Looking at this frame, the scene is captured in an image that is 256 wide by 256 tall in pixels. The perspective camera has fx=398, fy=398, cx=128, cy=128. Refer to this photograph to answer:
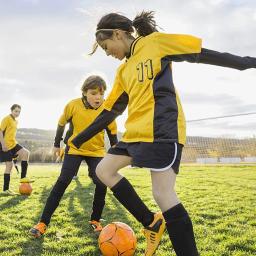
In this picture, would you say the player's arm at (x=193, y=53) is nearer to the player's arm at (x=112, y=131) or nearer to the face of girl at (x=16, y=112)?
the player's arm at (x=112, y=131)

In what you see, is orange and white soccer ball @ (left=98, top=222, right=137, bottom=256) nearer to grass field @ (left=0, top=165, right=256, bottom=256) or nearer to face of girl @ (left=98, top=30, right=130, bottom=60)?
grass field @ (left=0, top=165, right=256, bottom=256)

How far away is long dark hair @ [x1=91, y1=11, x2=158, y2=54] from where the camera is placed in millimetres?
3535

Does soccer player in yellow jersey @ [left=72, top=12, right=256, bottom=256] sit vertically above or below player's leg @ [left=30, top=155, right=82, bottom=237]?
above

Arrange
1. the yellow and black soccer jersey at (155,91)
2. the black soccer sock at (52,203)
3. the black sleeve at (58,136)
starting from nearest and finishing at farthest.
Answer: the yellow and black soccer jersey at (155,91)
the black soccer sock at (52,203)
the black sleeve at (58,136)

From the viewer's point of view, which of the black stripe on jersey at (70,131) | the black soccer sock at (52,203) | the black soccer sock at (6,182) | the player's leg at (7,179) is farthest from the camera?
the black soccer sock at (6,182)

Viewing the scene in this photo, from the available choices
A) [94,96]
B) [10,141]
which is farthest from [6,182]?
[94,96]

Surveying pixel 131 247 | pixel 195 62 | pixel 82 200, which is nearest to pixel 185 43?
pixel 195 62

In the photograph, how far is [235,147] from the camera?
24297 mm

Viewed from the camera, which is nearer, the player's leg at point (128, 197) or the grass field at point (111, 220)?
the player's leg at point (128, 197)

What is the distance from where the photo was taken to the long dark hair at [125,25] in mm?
3535

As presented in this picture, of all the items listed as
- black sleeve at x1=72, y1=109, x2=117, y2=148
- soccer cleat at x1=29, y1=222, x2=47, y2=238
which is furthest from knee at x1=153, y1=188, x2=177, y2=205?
soccer cleat at x1=29, y1=222, x2=47, y2=238

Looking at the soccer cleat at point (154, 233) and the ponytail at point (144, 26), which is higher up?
the ponytail at point (144, 26)

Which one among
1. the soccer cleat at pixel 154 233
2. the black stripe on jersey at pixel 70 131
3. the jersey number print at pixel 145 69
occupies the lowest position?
the soccer cleat at pixel 154 233

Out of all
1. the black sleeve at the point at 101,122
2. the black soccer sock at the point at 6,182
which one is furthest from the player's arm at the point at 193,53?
the black soccer sock at the point at 6,182
